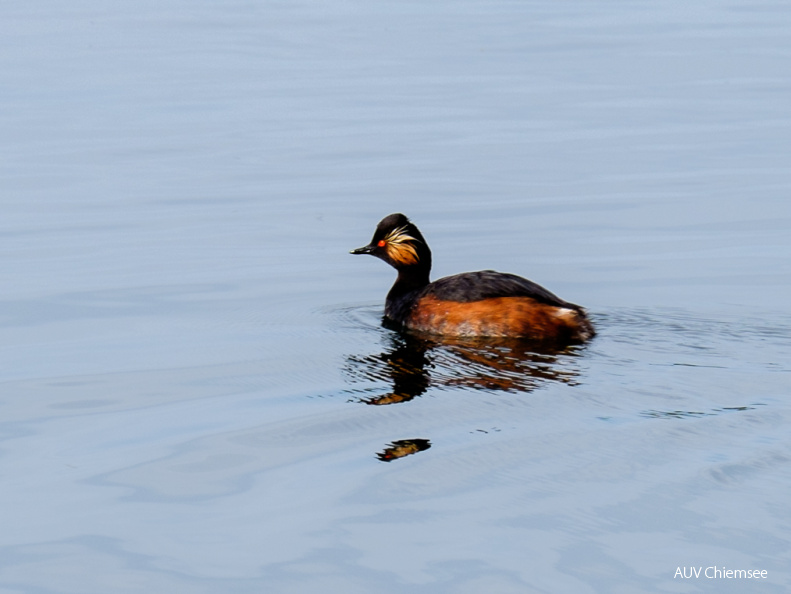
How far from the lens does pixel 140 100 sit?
21.2 metres

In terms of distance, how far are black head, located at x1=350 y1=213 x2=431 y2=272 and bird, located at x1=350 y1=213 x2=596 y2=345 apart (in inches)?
20.7

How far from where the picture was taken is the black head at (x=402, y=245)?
1145cm

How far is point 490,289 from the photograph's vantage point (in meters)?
10.2

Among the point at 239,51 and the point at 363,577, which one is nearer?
the point at 363,577

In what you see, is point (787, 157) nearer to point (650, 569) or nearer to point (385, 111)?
point (385, 111)

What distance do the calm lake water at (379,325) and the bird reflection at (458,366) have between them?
0.13 ft

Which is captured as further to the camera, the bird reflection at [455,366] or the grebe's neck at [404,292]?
the grebe's neck at [404,292]

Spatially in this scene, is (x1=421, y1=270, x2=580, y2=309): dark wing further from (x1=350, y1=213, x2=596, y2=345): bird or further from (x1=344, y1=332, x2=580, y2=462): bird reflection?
(x1=344, y1=332, x2=580, y2=462): bird reflection

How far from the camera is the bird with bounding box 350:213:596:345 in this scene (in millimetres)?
9992

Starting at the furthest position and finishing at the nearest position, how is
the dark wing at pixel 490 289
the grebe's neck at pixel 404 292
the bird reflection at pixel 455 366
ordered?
1. the grebe's neck at pixel 404 292
2. the dark wing at pixel 490 289
3. the bird reflection at pixel 455 366

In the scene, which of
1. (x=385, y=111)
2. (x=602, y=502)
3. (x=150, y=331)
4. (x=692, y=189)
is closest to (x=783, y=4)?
(x=385, y=111)

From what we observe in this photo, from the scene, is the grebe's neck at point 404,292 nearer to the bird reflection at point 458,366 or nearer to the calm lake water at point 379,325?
the calm lake water at point 379,325

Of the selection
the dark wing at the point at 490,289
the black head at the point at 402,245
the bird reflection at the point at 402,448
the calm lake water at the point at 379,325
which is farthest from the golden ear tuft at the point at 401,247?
the bird reflection at the point at 402,448

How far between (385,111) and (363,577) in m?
15.0
